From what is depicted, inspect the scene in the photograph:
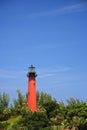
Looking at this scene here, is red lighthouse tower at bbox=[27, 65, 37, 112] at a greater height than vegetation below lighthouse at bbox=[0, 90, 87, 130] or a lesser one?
greater

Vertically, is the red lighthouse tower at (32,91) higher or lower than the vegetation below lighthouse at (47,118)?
higher

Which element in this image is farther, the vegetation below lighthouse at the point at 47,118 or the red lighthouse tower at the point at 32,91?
the red lighthouse tower at the point at 32,91

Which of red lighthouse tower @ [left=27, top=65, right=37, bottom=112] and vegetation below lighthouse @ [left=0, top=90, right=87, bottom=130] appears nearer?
vegetation below lighthouse @ [left=0, top=90, right=87, bottom=130]

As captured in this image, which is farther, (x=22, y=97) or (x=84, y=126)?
(x=22, y=97)

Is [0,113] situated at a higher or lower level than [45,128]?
higher

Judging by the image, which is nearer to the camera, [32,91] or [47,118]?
[47,118]

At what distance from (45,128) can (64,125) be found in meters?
5.82

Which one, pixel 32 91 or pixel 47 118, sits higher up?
pixel 32 91

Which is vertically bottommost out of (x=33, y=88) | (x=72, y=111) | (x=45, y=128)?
(x=45, y=128)

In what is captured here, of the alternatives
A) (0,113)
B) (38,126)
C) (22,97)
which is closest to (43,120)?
(38,126)

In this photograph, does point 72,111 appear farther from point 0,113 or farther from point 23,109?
point 0,113

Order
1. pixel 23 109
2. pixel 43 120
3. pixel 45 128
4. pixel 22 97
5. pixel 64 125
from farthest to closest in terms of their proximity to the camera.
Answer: pixel 22 97
pixel 23 109
pixel 64 125
pixel 43 120
pixel 45 128

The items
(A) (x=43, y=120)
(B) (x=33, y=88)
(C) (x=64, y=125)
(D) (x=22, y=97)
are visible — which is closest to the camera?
(A) (x=43, y=120)

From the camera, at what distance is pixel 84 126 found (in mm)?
41656
